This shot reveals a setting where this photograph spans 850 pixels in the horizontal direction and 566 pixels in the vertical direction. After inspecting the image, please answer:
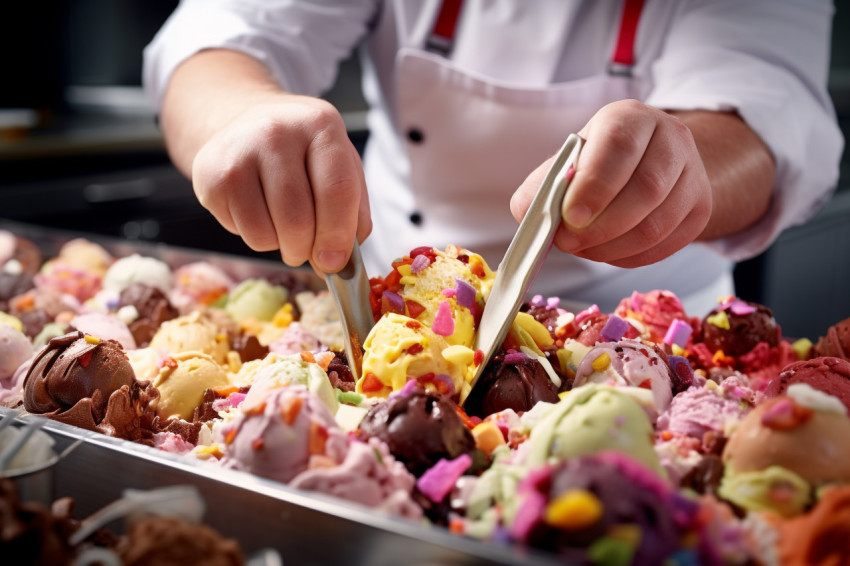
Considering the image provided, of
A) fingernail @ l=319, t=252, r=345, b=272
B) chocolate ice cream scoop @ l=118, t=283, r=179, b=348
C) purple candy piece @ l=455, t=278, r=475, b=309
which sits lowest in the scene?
chocolate ice cream scoop @ l=118, t=283, r=179, b=348

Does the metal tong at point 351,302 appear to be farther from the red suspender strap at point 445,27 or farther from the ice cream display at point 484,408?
the red suspender strap at point 445,27

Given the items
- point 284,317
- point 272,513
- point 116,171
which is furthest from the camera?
point 116,171

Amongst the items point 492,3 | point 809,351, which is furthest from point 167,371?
point 492,3

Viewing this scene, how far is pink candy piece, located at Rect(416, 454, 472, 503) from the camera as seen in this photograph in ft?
2.42

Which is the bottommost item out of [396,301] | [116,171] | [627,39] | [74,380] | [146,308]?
[116,171]

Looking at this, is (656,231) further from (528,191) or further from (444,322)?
(444,322)

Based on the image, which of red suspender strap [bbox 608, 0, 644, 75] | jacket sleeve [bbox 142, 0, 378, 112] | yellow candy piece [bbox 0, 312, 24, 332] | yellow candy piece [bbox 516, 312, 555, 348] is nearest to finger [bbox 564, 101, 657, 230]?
yellow candy piece [bbox 516, 312, 555, 348]

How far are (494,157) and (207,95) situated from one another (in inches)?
24.9

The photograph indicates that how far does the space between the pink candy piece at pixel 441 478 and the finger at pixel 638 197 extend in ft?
1.07

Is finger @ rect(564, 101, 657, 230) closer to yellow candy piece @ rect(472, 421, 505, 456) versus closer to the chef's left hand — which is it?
the chef's left hand

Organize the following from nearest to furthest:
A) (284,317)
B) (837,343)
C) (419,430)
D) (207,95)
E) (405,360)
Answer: (419,430)
(405,360)
(837,343)
(284,317)
(207,95)

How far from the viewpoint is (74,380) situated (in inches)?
37.1

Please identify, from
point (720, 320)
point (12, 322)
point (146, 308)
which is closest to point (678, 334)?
point (720, 320)

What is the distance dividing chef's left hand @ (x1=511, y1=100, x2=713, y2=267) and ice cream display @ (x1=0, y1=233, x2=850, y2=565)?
0.13 metres
